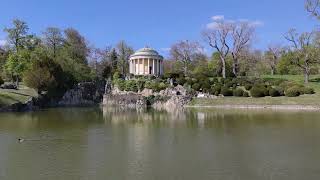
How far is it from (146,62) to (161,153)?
59759mm

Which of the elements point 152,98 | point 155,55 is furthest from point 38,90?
point 155,55

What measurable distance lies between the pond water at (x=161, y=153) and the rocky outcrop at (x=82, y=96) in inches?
1436

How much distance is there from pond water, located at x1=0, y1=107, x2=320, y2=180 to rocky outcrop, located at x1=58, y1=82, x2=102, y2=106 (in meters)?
36.5

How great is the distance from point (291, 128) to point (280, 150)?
994cm

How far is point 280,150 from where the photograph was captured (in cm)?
1959

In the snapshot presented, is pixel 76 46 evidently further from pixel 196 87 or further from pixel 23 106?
pixel 23 106

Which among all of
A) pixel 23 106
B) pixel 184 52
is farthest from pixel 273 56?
pixel 23 106

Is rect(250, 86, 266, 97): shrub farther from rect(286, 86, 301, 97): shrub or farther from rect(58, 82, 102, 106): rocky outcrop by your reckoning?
rect(58, 82, 102, 106): rocky outcrop

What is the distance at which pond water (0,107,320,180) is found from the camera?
589 inches

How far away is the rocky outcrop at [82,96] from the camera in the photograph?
6588 centimetres

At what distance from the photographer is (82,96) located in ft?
221

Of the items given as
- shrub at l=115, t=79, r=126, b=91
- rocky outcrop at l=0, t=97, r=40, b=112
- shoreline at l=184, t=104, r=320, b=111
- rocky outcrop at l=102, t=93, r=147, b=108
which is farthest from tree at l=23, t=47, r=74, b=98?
shoreline at l=184, t=104, r=320, b=111

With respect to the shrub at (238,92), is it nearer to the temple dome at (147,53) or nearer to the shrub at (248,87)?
the shrub at (248,87)

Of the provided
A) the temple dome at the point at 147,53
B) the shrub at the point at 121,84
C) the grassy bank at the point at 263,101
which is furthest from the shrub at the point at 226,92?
the temple dome at the point at 147,53
